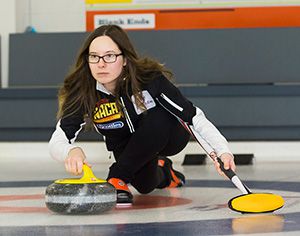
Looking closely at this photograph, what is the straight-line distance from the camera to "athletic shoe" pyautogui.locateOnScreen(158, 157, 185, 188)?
3.06m

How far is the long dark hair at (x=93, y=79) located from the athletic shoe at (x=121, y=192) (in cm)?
22

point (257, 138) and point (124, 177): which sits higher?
point (124, 177)

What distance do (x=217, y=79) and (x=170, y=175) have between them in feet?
6.54

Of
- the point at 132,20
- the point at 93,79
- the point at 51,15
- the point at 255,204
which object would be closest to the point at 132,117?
the point at 93,79

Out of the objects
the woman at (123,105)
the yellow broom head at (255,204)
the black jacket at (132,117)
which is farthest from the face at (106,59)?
the yellow broom head at (255,204)

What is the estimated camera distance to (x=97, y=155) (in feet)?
16.6

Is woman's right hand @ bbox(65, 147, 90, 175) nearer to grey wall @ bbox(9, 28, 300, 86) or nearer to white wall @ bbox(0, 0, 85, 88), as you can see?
grey wall @ bbox(9, 28, 300, 86)

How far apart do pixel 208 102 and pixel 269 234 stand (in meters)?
3.05

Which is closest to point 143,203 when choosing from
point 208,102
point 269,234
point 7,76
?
point 269,234

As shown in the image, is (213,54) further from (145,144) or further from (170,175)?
(145,144)

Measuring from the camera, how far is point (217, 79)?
502cm

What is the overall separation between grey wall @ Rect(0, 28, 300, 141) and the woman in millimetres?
2320

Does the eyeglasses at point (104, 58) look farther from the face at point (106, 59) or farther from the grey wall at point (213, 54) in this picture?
the grey wall at point (213, 54)

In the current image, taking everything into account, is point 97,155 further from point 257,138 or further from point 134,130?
point 134,130
